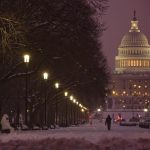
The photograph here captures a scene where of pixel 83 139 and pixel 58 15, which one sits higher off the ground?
pixel 58 15

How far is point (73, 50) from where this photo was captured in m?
56.5

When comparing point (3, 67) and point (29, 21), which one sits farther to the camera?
point (3, 67)

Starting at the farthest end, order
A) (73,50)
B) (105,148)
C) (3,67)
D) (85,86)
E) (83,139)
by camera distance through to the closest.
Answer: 1. (85,86)
2. (3,67)
3. (73,50)
4. (83,139)
5. (105,148)

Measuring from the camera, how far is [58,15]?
47.0m

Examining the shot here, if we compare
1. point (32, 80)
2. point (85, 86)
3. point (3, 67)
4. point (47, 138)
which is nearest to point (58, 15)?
point (3, 67)

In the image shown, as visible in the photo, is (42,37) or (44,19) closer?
(44,19)

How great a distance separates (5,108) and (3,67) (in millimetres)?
37999

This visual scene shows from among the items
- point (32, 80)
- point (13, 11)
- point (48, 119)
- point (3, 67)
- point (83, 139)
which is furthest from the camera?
point (48, 119)

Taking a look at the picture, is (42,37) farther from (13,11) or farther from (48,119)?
(48,119)

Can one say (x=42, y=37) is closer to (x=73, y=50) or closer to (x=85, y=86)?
(x=73, y=50)

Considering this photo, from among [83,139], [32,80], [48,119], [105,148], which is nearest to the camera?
[105,148]

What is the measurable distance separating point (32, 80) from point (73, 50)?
34347 millimetres

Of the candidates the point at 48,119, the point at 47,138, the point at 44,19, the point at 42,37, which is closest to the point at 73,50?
the point at 42,37

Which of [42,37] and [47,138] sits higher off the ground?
[42,37]
